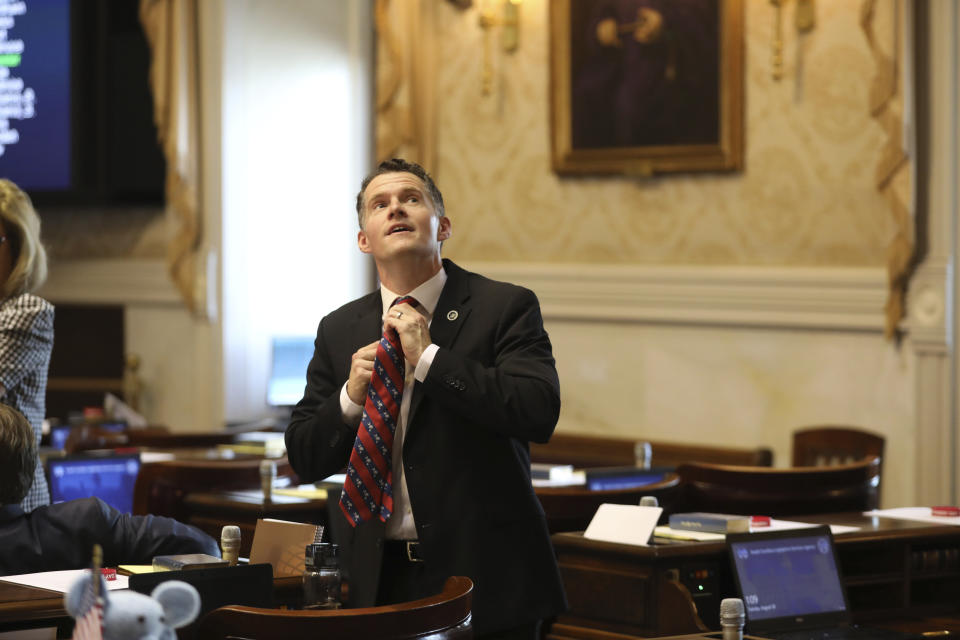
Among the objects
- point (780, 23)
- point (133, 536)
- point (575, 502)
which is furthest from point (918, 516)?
point (780, 23)

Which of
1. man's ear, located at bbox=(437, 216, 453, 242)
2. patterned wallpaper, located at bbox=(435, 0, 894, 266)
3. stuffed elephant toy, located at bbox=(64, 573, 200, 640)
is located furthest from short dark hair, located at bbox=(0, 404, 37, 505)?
patterned wallpaper, located at bbox=(435, 0, 894, 266)

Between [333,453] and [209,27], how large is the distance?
682 cm

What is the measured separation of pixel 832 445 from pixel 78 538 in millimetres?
4042

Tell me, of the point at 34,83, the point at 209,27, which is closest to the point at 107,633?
the point at 209,27

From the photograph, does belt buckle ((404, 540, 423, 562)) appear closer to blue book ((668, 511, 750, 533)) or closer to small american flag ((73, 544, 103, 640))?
small american flag ((73, 544, 103, 640))

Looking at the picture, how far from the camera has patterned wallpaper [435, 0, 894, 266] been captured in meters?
7.20

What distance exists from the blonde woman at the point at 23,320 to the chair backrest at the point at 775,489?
7.67ft

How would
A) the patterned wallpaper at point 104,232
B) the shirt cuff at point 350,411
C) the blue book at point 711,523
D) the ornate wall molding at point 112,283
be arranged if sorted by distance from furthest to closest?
the patterned wallpaper at point 104,232 < the ornate wall molding at point 112,283 < the blue book at point 711,523 < the shirt cuff at point 350,411

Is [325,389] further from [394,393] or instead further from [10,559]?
[10,559]

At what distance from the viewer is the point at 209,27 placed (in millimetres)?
9438

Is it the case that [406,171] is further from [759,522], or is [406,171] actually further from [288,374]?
[288,374]

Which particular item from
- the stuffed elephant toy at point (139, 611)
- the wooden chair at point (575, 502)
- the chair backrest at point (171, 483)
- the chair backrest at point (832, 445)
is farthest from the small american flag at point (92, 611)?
the chair backrest at point (832, 445)

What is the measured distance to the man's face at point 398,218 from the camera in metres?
3.11

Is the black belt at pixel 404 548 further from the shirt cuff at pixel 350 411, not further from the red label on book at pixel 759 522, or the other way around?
the red label on book at pixel 759 522
